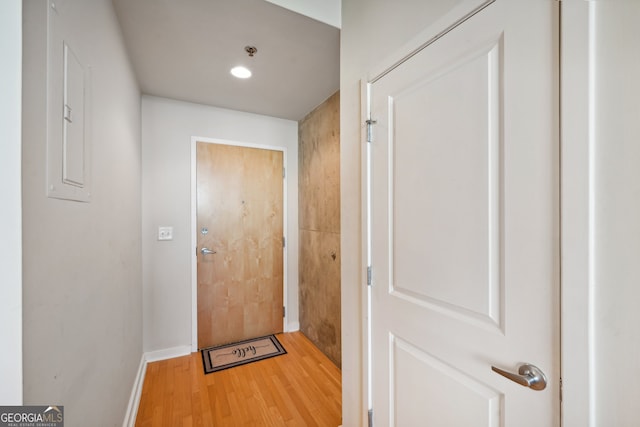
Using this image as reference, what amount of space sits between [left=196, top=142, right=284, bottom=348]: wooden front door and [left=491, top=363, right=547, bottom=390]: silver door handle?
2427 millimetres

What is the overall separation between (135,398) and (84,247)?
142 centimetres

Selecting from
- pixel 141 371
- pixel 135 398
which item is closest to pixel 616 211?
pixel 135 398

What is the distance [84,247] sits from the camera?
3.22ft

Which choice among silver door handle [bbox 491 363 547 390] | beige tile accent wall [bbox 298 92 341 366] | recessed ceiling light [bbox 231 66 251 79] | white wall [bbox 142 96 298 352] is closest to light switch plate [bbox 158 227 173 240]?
white wall [bbox 142 96 298 352]

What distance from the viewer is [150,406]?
1.80 metres

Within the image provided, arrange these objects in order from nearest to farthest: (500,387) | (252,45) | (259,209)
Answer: (500,387) < (252,45) < (259,209)

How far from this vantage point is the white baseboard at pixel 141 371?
1601 millimetres

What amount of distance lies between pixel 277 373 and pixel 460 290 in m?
1.89

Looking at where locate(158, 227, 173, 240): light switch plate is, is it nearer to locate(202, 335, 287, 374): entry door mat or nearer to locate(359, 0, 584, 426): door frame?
locate(202, 335, 287, 374): entry door mat

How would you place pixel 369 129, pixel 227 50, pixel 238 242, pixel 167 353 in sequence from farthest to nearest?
pixel 238 242 < pixel 167 353 < pixel 227 50 < pixel 369 129

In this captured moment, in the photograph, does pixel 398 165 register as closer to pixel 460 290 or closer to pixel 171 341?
pixel 460 290
